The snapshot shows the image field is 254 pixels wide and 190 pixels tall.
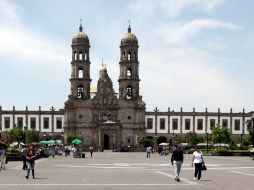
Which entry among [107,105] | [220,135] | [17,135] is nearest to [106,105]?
[107,105]

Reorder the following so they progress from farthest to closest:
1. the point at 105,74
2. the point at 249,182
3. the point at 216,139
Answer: the point at 105,74 → the point at 216,139 → the point at 249,182

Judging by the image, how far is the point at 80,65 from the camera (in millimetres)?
102625

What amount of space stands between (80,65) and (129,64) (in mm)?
8303

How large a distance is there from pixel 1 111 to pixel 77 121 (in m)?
20.0

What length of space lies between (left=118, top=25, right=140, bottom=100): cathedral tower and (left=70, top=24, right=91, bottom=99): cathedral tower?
575 cm

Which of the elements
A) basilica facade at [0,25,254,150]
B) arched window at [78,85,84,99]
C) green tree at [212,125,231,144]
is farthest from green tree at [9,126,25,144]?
green tree at [212,125,231,144]

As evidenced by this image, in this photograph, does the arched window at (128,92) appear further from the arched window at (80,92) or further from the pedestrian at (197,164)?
the pedestrian at (197,164)

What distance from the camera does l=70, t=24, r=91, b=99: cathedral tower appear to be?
10256 cm

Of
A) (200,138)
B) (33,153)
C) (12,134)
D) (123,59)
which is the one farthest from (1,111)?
(33,153)

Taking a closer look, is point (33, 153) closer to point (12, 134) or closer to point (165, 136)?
point (12, 134)

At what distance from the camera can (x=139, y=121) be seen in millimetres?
103562

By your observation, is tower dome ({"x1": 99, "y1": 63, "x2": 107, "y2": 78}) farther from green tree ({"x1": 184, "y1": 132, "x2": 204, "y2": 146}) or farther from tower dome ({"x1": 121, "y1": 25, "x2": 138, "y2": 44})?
green tree ({"x1": 184, "y1": 132, "x2": 204, "y2": 146})

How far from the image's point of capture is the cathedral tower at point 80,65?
336 feet

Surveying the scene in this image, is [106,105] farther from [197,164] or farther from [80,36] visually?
[197,164]
